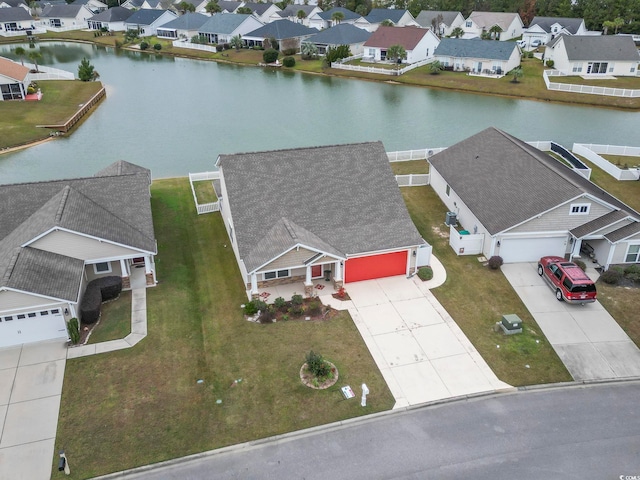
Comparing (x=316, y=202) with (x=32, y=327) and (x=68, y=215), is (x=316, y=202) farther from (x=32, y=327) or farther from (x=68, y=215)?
(x=32, y=327)

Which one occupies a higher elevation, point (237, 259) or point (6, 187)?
point (6, 187)

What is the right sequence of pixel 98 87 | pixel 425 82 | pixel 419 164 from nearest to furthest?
pixel 419 164 < pixel 98 87 < pixel 425 82

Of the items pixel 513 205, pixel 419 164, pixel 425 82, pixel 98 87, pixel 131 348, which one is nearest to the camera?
pixel 131 348

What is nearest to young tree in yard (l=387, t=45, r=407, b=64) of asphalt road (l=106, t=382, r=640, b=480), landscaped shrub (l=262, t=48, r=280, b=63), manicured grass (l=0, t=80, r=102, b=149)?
landscaped shrub (l=262, t=48, r=280, b=63)

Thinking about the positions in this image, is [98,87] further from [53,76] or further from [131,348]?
[131,348]

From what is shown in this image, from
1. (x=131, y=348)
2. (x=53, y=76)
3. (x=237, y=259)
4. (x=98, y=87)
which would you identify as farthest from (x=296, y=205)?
(x=53, y=76)

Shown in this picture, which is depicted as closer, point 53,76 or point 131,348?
point 131,348

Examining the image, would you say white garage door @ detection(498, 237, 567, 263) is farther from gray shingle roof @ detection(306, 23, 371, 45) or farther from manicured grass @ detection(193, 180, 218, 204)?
gray shingle roof @ detection(306, 23, 371, 45)
